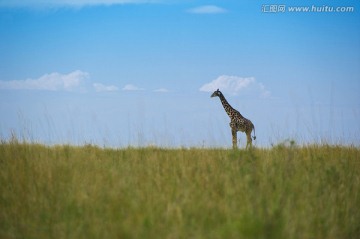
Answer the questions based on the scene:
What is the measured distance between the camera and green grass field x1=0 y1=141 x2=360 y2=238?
4633mm

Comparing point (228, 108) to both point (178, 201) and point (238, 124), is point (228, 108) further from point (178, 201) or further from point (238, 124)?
point (178, 201)

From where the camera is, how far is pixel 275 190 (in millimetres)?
6172

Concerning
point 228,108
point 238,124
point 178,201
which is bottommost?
point 178,201

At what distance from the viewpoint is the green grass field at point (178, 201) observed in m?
4.63

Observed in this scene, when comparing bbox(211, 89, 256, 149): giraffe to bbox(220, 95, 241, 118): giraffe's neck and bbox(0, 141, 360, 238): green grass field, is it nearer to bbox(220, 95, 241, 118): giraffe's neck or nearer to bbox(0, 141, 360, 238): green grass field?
bbox(220, 95, 241, 118): giraffe's neck

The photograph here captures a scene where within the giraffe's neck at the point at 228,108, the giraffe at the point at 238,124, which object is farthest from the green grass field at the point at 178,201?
the giraffe's neck at the point at 228,108

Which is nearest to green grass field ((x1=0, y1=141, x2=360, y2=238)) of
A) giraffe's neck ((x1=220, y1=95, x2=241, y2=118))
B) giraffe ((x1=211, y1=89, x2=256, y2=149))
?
giraffe ((x1=211, y1=89, x2=256, y2=149))

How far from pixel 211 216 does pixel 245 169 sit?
→ 6.48 ft

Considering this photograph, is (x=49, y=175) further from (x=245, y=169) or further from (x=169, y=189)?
(x=245, y=169)

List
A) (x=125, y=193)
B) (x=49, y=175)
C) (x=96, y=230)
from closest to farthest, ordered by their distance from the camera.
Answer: (x=96, y=230), (x=125, y=193), (x=49, y=175)

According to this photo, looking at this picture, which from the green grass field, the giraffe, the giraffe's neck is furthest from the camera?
the giraffe's neck

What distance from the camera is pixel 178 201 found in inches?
214

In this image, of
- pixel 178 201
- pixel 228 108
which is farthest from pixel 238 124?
pixel 178 201

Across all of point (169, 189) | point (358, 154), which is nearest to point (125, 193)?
point (169, 189)
